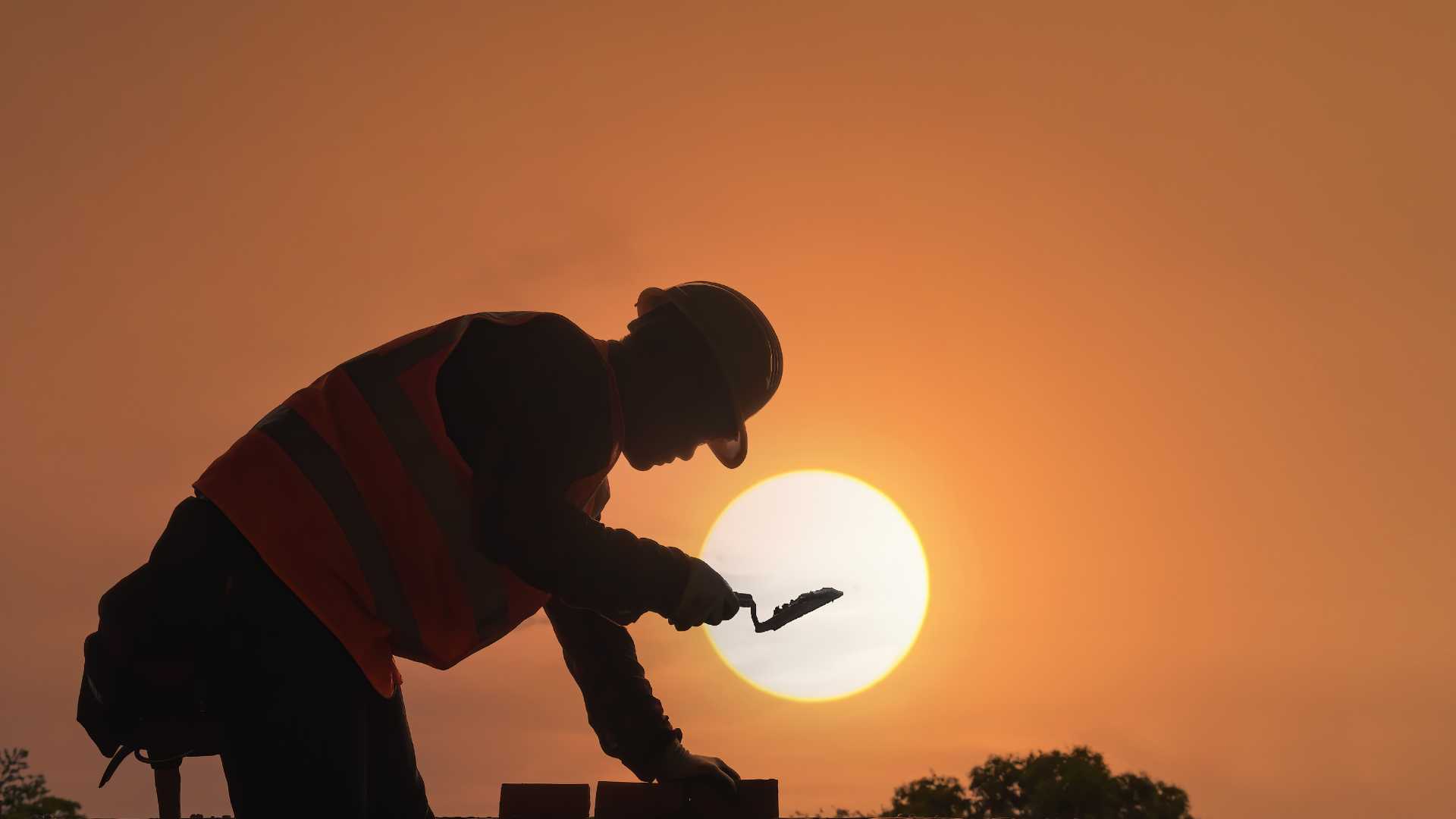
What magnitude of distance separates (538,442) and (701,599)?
776 millimetres

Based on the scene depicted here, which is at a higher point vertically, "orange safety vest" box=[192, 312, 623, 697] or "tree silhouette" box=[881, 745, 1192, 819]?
"tree silhouette" box=[881, 745, 1192, 819]

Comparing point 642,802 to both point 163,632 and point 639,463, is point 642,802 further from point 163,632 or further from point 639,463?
point 163,632

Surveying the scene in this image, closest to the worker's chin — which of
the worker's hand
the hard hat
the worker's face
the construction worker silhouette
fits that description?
the worker's face

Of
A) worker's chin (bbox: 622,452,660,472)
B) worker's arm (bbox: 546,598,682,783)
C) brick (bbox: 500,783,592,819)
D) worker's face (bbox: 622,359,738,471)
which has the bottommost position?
brick (bbox: 500,783,592,819)

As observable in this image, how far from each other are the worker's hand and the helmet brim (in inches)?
43.3

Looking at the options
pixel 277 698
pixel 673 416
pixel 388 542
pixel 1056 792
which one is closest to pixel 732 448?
pixel 673 416

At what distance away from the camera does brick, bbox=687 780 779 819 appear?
13.5 feet

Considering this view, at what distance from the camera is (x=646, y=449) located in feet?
14.0

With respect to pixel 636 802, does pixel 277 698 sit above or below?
above

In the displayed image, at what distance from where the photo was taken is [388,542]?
343 centimetres

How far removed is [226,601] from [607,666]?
1.66 m

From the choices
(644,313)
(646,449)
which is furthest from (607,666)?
(644,313)

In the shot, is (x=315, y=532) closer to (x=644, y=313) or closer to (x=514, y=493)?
(x=514, y=493)

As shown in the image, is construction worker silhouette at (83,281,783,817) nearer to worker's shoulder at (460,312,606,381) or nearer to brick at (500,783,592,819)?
worker's shoulder at (460,312,606,381)
